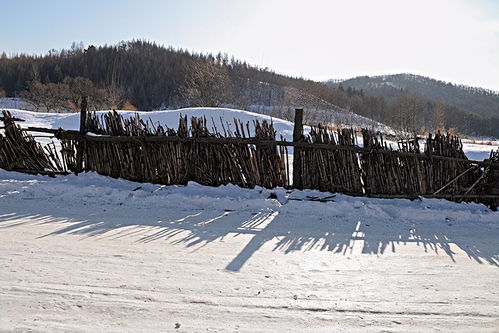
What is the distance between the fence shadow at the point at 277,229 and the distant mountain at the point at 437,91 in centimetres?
11569

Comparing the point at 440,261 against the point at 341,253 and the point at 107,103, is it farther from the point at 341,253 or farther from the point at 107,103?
the point at 107,103

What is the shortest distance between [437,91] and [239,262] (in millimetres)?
142145

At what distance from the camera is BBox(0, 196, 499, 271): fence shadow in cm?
415

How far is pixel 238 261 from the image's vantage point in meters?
3.65

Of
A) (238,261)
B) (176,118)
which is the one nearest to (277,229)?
(238,261)

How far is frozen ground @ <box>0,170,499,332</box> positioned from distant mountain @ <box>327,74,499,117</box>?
11579cm

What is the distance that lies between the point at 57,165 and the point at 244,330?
574 cm

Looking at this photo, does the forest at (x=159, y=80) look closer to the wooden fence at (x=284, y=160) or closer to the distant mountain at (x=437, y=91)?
the distant mountain at (x=437, y=91)

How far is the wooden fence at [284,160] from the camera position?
598cm

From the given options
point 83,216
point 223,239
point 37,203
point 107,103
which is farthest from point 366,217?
point 107,103

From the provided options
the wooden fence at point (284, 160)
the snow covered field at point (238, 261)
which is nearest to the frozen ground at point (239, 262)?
the snow covered field at point (238, 261)

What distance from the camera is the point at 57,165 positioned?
23.2 ft

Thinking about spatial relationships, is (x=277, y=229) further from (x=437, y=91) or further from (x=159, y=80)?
(x=437, y=91)

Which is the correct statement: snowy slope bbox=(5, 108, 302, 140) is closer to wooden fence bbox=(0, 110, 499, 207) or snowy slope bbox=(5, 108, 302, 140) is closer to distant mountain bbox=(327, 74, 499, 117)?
wooden fence bbox=(0, 110, 499, 207)
